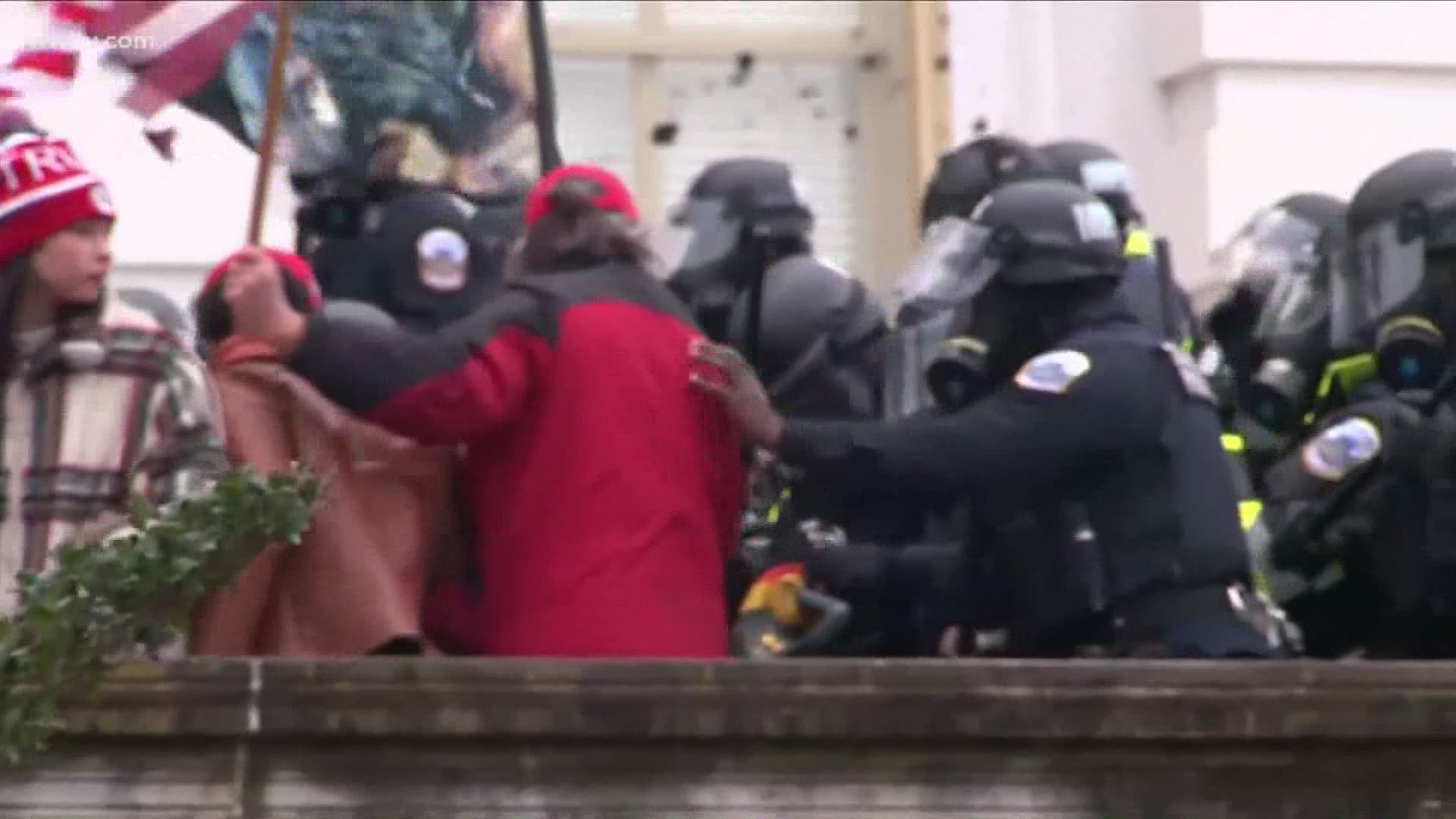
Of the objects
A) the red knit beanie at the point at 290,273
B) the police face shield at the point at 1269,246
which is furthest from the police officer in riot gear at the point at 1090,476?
the police face shield at the point at 1269,246

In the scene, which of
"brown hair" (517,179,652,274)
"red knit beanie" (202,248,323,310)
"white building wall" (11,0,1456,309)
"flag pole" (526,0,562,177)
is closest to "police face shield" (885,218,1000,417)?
"brown hair" (517,179,652,274)

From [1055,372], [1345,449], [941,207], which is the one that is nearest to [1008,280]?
[1055,372]

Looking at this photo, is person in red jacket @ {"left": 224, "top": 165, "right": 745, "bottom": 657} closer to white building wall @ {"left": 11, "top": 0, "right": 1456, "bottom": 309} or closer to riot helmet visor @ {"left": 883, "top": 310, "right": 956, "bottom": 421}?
riot helmet visor @ {"left": 883, "top": 310, "right": 956, "bottom": 421}

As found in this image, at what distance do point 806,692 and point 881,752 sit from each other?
177 millimetres

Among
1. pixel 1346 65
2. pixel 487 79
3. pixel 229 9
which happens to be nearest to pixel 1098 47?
pixel 1346 65

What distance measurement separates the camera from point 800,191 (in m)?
9.56

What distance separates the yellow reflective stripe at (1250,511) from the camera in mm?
8586

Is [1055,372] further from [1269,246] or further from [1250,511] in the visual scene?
[1269,246]

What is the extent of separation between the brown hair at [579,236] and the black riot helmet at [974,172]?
4.93 ft

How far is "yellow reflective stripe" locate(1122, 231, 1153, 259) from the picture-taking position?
908cm

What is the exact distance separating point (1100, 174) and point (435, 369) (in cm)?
252

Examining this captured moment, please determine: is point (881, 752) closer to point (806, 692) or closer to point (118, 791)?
point (806, 692)

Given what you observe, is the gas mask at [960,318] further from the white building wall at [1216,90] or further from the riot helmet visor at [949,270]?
the white building wall at [1216,90]

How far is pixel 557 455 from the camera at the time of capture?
7.53 metres
